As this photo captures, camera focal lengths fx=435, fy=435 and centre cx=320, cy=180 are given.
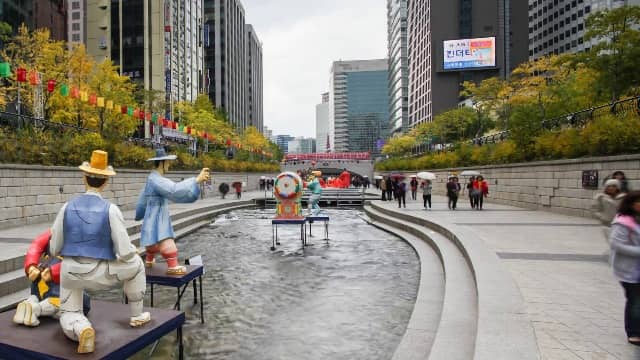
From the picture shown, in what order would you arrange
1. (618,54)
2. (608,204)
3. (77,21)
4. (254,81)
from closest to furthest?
1. (608,204)
2. (618,54)
3. (77,21)
4. (254,81)

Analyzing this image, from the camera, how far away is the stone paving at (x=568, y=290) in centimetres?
394

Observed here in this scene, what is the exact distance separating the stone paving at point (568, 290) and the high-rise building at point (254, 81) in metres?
119

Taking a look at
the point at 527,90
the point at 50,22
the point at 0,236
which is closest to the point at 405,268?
the point at 0,236

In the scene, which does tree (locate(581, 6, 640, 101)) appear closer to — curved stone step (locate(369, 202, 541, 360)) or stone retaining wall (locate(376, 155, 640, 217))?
stone retaining wall (locate(376, 155, 640, 217))

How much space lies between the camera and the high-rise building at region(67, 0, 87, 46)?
2421 inches

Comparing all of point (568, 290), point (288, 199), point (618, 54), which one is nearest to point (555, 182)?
point (618, 54)

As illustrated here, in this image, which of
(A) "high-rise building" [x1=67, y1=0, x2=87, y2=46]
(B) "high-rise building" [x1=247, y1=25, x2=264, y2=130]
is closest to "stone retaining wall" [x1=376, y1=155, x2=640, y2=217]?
(A) "high-rise building" [x1=67, y1=0, x2=87, y2=46]

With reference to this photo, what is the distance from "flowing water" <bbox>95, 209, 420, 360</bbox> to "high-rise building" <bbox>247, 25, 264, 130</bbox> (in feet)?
386

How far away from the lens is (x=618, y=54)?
1861 cm

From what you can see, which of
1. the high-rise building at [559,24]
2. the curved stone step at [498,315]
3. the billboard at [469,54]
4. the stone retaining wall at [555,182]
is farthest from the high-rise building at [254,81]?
the curved stone step at [498,315]

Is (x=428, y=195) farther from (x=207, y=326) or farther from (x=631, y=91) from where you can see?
(x=207, y=326)

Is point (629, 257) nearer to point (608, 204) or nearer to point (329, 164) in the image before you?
point (608, 204)

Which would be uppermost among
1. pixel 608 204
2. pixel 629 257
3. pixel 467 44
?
pixel 467 44

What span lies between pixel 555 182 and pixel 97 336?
17214 millimetres
